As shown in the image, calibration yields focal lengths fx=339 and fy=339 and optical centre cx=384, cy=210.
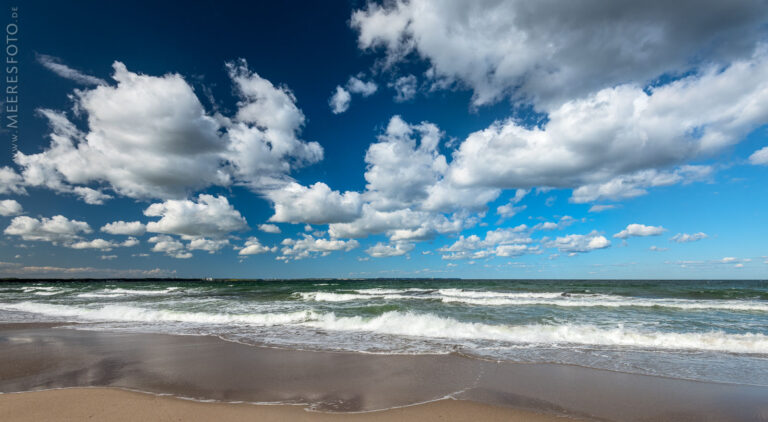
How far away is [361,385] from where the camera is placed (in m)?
5.88

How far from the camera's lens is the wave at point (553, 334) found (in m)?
9.30

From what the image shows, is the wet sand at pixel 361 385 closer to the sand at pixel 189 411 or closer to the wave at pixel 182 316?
the sand at pixel 189 411

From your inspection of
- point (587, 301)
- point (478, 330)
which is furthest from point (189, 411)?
point (587, 301)

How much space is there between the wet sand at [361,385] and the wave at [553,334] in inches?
134

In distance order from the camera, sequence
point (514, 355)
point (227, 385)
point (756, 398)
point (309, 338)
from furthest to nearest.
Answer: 1. point (309, 338)
2. point (514, 355)
3. point (227, 385)
4. point (756, 398)

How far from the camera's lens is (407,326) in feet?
40.9

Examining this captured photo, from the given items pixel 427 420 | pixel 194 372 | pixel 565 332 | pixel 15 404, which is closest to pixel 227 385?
pixel 194 372

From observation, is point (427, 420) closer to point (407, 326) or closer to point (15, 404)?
point (15, 404)

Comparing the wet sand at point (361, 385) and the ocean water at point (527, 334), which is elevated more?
the wet sand at point (361, 385)

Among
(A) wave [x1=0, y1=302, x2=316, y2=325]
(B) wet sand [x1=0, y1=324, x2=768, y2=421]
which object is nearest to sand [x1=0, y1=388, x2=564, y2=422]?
(B) wet sand [x1=0, y1=324, x2=768, y2=421]

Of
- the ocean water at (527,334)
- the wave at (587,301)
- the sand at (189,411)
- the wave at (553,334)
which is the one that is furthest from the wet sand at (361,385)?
the wave at (587,301)

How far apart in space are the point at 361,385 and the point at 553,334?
25.1 ft

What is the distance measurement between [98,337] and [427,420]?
11.6 m

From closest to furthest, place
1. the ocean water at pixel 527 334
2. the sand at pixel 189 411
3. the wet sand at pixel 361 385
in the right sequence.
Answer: the sand at pixel 189 411
the wet sand at pixel 361 385
the ocean water at pixel 527 334
